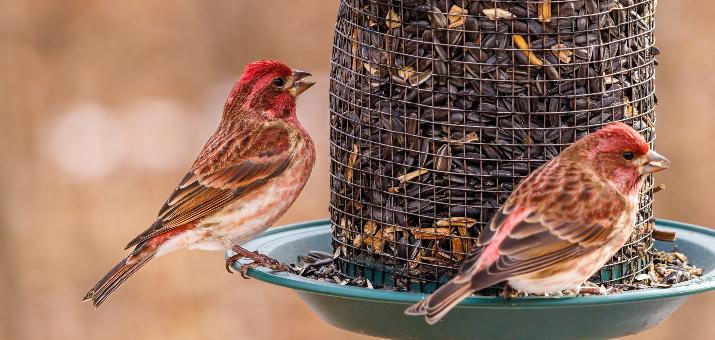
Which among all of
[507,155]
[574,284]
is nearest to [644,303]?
[574,284]

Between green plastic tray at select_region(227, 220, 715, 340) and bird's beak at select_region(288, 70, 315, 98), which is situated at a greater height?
bird's beak at select_region(288, 70, 315, 98)

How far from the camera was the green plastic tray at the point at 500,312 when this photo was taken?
744 centimetres

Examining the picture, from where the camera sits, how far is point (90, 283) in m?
15.6

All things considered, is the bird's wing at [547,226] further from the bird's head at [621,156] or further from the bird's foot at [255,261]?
the bird's foot at [255,261]

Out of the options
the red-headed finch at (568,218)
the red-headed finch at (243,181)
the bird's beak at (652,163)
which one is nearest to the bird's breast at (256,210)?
the red-headed finch at (243,181)

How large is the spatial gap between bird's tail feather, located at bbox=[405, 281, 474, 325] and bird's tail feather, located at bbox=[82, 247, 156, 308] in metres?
2.64

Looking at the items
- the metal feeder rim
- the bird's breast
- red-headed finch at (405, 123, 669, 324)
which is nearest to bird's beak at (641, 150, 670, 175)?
red-headed finch at (405, 123, 669, 324)

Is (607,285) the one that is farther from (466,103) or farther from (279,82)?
(279,82)

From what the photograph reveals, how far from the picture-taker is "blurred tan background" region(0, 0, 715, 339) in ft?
48.3

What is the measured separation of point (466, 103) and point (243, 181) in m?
1.95

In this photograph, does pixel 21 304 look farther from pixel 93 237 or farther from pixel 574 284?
pixel 574 284

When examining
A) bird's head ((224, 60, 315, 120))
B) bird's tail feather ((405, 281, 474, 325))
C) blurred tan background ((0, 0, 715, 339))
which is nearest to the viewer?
bird's tail feather ((405, 281, 474, 325))

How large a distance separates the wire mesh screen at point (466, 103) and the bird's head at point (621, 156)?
23 cm

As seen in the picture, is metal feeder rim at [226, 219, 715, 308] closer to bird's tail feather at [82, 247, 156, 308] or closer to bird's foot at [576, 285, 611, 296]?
bird's foot at [576, 285, 611, 296]
